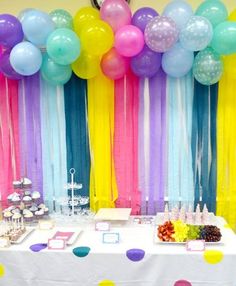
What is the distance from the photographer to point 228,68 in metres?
2.36

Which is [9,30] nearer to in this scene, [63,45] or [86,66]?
[63,45]

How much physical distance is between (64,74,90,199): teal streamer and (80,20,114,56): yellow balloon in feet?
1.31

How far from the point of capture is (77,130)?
2652 millimetres

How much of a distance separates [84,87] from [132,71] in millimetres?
377

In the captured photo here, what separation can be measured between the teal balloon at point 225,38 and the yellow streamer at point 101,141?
784 mm

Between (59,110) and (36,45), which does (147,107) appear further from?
(36,45)

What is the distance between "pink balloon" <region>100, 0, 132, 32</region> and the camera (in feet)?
7.39

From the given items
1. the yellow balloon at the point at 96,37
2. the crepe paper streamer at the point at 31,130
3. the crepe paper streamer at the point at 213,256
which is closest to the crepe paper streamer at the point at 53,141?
the crepe paper streamer at the point at 31,130

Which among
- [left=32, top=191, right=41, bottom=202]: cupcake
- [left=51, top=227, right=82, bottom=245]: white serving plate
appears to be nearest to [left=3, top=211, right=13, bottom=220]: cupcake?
[left=32, top=191, right=41, bottom=202]: cupcake

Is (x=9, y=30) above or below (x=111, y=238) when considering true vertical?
above

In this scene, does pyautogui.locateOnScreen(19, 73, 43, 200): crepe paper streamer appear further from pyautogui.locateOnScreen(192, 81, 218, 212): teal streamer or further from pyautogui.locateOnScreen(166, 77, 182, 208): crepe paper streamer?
pyautogui.locateOnScreen(192, 81, 218, 212): teal streamer

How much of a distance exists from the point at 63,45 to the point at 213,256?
1.50m

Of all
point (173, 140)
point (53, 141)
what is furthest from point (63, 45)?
point (173, 140)

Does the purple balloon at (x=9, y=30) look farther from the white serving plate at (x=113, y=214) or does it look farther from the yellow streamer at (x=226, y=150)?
the yellow streamer at (x=226, y=150)
